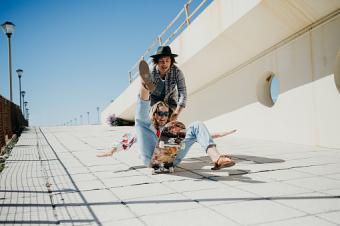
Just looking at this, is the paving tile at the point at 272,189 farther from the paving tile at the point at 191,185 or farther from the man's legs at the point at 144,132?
the man's legs at the point at 144,132

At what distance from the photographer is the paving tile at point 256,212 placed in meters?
2.45

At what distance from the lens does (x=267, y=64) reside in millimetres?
8609

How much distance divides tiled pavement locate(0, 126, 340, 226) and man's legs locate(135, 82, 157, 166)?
0.32m

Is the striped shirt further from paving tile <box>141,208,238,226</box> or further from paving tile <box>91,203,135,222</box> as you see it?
paving tile <box>141,208,238,226</box>

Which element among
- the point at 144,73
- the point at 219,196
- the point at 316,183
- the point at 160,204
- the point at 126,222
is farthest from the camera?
the point at 144,73

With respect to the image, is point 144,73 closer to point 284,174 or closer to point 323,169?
point 284,174

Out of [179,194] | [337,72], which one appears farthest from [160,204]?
[337,72]

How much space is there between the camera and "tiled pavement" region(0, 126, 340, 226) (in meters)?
2.57

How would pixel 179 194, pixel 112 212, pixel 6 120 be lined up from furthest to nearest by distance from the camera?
1. pixel 6 120
2. pixel 179 194
3. pixel 112 212

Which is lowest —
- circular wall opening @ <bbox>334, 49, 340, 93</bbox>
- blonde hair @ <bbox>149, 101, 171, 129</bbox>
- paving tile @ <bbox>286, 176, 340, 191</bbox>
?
paving tile @ <bbox>286, 176, 340, 191</bbox>

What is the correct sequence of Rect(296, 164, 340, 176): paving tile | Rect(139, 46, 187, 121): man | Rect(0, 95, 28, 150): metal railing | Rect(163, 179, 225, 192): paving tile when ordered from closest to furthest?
Rect(163, 179, 225, 192): paving tile → Rect(296, 164, 340, 176): paving tile → Rect(139, 46, 187, 121): man → Rect(0, 95, 28, 150): metal railing

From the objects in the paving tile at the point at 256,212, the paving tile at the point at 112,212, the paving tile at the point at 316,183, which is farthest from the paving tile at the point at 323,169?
the paving tile at the point at 112,212

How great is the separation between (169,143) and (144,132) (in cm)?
42

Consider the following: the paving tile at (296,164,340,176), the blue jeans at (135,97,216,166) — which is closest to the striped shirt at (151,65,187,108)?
the blue jeans at (135,97,216,166)
